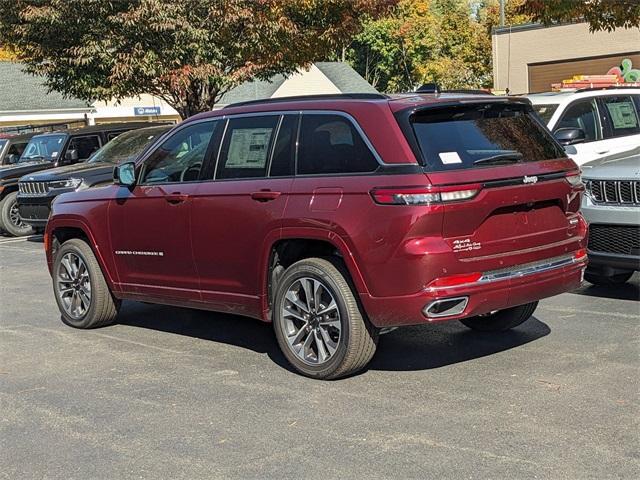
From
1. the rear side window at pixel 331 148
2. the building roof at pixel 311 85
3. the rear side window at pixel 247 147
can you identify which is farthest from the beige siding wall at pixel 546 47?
the rear side window at pixel 331 148

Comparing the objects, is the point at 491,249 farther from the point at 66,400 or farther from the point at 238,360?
the point at 66,400

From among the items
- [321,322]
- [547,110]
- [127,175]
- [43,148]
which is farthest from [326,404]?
[43,148]

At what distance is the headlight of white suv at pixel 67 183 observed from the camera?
1381 centimetres

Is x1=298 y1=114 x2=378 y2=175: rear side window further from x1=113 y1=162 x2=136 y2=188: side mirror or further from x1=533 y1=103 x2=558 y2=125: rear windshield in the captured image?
x1=533 y1=103 x2=558 y2=125: rear windshield

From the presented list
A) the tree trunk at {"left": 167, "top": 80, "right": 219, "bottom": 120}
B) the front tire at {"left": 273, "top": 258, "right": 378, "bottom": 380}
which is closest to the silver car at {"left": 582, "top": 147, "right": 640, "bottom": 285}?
the front tire at {"left": 273, "top": 258, "right": 378, "bottom": 380}

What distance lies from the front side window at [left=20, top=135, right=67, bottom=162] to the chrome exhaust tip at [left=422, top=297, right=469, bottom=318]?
1247 cm

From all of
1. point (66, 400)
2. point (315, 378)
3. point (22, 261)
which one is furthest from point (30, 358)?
point (22, 261)

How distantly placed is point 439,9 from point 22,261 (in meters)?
68.2

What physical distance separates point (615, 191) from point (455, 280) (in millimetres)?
2946

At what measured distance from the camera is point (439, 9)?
7656 cm

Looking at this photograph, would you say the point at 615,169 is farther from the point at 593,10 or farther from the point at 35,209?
the point at 35,209

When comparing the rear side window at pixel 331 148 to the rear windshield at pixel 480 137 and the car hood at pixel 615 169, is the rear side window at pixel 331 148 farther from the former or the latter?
the car hood at pixel 615 169

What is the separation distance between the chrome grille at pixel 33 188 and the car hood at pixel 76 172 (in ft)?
0.22

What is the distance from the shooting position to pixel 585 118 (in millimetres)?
10727
